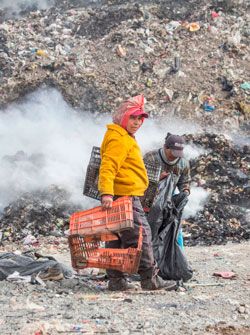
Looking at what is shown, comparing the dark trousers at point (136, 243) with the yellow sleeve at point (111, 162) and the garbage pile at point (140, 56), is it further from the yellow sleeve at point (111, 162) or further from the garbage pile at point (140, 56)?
the garbage pile at point (140, 56)

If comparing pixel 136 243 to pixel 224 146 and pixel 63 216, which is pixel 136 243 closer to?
pixel 63 216

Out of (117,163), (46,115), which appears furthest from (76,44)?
(117,163)

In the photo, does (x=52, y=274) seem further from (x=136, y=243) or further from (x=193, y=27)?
(x=193, y=27)

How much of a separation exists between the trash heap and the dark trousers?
3.08m

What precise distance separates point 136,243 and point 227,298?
2.56 feet

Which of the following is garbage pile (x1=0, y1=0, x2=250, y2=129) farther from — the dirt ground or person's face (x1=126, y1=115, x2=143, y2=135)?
person's face (x1=126, y1=115, x2=143, y2=135)

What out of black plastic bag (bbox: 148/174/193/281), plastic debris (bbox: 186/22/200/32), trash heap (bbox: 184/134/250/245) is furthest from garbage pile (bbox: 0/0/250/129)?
black plastic bag (bbox: 148/174/193/281)

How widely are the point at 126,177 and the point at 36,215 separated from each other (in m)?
3.90

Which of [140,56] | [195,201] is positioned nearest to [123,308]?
[195,201]

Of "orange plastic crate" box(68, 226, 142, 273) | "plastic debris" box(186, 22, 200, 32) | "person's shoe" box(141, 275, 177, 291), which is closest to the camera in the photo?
"orange plastic crate" box(68, 226, 142, 273)

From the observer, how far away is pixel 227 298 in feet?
15.0

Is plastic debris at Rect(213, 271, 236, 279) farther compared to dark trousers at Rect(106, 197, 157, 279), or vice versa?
plastic debris at Rect(213, 271, 236, 279)

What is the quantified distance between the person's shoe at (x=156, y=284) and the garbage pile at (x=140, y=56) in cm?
702

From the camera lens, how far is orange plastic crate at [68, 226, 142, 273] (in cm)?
451
